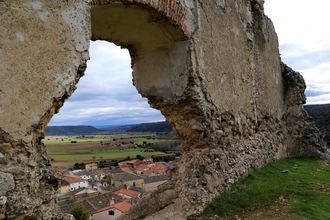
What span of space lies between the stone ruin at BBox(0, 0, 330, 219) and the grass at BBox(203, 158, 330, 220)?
0.17m

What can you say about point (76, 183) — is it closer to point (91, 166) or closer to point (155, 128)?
point (91, 166)

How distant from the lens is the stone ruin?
2652 mm

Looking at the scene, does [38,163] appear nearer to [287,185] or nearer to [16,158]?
[16,158]

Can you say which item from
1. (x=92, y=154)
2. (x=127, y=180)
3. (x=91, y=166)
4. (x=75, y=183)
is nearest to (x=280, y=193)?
(x=127, y=180)

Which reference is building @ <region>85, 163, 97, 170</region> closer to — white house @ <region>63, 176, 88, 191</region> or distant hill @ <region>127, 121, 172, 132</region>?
white house @ <region>63, 176, 88, 191</region>

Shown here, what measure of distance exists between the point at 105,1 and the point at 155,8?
680mm

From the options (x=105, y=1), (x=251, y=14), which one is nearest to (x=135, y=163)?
(x=251, y=14)

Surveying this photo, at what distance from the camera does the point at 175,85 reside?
488 cm

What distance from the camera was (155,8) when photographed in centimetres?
397

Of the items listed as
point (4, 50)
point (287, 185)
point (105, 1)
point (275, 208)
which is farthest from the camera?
point (287, 185)

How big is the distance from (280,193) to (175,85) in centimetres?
192

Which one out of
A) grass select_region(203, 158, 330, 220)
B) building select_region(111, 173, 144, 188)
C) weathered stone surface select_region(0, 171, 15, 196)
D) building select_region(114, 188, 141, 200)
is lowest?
building select_region(114, 188, 141, 200)

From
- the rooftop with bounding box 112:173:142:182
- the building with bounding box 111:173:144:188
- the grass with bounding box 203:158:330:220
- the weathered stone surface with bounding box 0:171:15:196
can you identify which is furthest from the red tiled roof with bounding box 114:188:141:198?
the weathered stone surface with bounding box 0:171:15:196

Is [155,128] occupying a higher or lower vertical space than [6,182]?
higher
